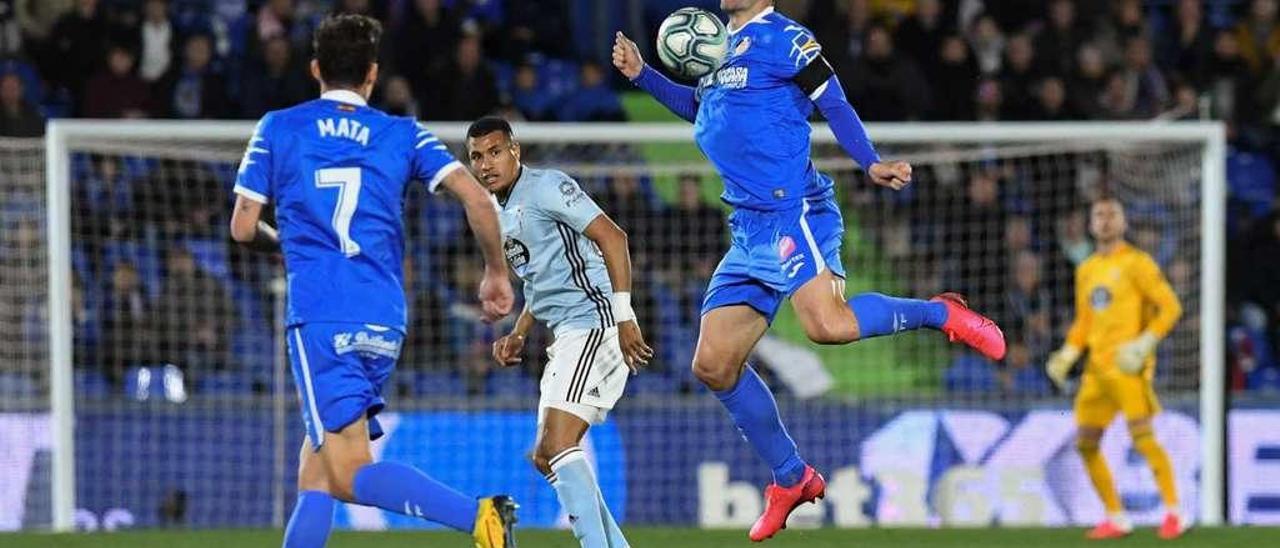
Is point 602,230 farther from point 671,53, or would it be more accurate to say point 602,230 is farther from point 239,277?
point 239,277

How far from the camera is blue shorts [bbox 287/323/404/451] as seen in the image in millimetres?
6199

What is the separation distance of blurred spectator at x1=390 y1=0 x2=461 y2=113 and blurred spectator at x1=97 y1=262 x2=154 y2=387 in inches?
111

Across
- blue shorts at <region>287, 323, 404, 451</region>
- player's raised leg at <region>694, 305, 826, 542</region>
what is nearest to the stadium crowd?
player's raised leg at <region>694, 305, 826, 542</region>

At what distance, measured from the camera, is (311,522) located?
20.5 ft

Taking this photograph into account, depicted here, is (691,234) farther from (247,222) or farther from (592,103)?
(247,222)

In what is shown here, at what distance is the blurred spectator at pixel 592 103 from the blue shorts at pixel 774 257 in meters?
7.17

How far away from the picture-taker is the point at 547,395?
295 inches

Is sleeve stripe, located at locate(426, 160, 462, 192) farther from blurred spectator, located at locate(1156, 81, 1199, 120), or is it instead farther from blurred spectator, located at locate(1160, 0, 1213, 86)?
blurred spectator, located at locate(1160, 0, 1213, 86)

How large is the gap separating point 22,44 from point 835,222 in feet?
29.2

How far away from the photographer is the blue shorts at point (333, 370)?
6199mm

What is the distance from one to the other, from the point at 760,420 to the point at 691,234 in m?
5.92

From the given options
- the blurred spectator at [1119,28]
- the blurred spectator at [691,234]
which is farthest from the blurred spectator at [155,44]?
the blurred spectator at [1119,28]

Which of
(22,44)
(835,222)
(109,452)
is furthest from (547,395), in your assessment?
(22,44)

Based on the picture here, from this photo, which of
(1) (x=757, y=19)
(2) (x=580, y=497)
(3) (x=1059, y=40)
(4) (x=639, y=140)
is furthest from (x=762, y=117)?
(3) (x=1059, y=40)
